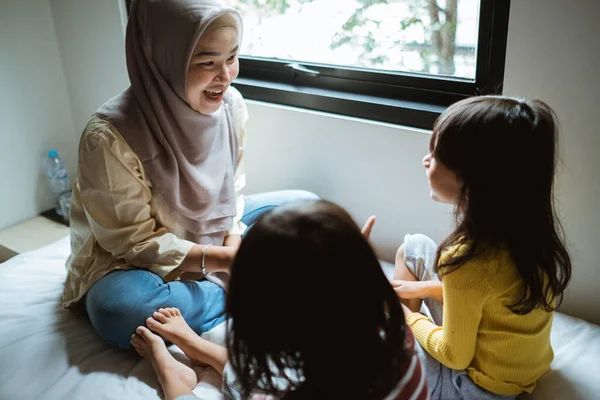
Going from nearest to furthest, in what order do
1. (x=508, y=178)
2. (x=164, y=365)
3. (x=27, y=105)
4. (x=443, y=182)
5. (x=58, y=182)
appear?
(x=508, y=178)
(x=443, y=182)
(x=164, y=365)
(x=27, y=105)
(x=58, y=182)

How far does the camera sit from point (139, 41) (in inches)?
53.0

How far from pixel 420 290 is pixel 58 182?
5.03 feet

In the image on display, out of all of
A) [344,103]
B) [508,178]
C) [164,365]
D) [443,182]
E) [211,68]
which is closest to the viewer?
[508,178]

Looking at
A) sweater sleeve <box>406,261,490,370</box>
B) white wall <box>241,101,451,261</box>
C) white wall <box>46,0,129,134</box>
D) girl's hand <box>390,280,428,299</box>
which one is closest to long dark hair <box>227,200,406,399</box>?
sweater sleeve <box>406,261,490,370</box>

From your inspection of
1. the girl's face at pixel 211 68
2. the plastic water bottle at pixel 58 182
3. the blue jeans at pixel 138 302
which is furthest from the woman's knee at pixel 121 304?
the plastic water bottle at pixel 58 182

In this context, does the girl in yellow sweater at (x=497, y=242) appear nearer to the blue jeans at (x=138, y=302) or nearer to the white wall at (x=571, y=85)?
the white wall at (x=571, y=85)

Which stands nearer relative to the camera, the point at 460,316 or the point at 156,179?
the point at 460,316

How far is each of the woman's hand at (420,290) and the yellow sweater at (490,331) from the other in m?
0.13


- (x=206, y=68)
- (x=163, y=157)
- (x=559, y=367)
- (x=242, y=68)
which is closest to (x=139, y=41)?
(x=206, y=68)

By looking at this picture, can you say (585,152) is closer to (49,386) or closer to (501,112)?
(501,112)

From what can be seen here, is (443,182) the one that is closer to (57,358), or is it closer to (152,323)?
(152,323)

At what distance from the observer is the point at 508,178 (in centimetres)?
97

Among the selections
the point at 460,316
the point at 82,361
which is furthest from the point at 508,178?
the point at 82,361

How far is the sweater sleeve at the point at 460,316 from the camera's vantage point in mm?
1000
